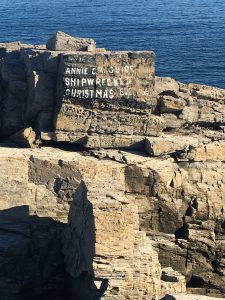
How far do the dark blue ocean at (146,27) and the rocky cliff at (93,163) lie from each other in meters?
30.9

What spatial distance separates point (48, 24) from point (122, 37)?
12646 millimetres


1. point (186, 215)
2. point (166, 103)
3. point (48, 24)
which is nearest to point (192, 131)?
point (166, 103)

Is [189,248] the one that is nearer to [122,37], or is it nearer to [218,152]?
[218,152]

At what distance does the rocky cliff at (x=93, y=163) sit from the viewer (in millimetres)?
33875

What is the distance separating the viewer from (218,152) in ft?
121

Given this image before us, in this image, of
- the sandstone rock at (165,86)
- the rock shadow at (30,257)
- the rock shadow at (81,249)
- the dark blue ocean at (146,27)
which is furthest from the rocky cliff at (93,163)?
the dark blue ocean at (146,27)

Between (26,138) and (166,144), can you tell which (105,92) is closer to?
(166,144)

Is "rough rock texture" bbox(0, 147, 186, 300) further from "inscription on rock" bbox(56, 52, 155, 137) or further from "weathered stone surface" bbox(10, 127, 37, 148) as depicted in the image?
"inscription on rock" bbox(56, 52, 155, 137)

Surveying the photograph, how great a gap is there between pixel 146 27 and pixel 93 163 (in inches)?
2296

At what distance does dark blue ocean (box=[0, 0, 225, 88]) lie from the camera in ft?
242

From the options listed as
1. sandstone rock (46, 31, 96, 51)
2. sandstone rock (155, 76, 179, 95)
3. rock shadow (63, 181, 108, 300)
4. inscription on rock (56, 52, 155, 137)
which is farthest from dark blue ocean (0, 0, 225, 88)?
rock shadow (63, 181, 108, 300)

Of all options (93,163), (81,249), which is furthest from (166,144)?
(81,249)

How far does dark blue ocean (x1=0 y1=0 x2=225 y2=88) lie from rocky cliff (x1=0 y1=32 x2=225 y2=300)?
30866mm

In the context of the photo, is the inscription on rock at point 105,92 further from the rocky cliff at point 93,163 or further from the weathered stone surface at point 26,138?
the weathered stone surface at point 26,138
